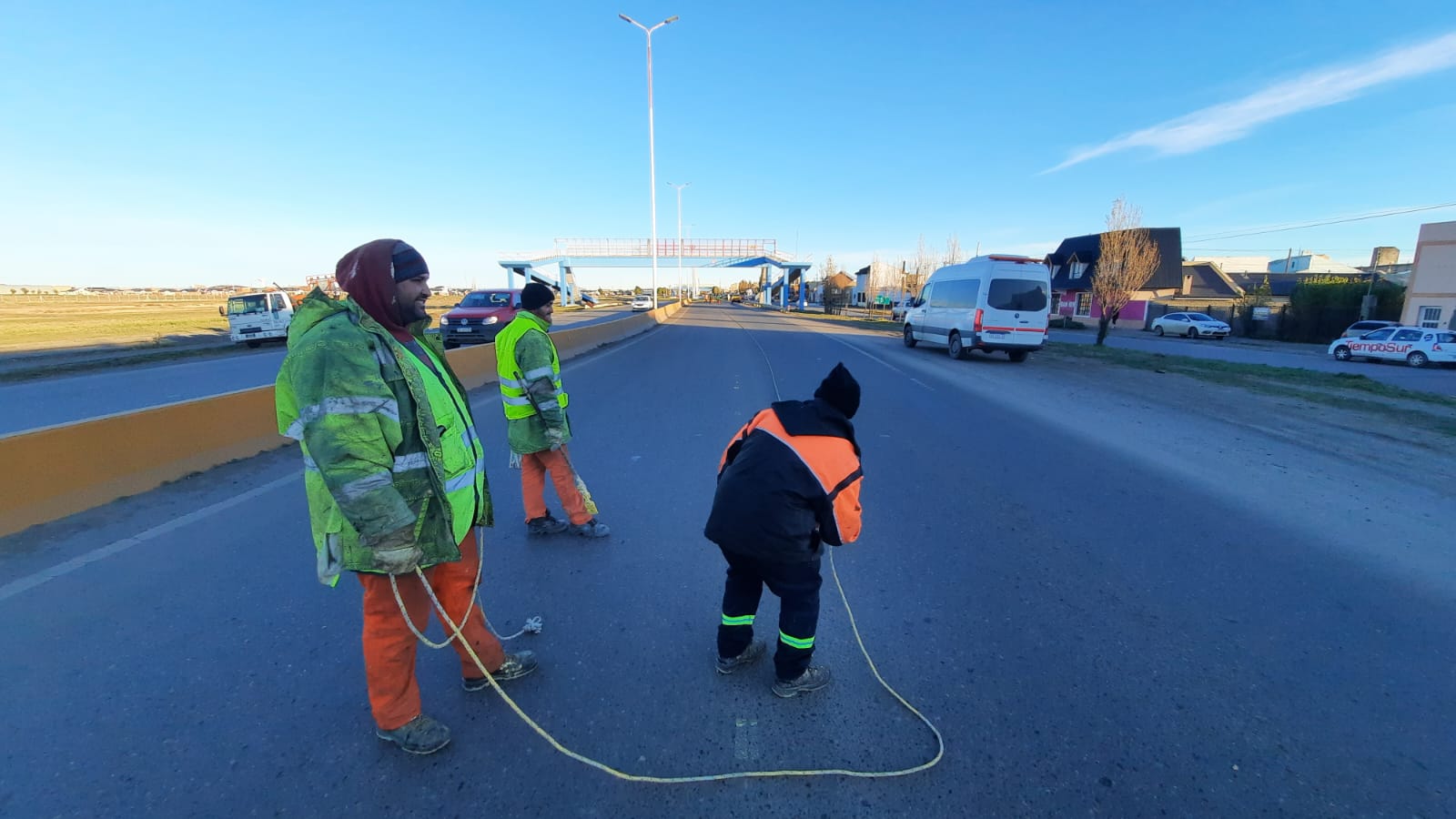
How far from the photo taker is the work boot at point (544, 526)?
4.20 metres

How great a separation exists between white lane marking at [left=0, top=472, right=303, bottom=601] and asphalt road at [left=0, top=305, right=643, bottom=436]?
3.27m

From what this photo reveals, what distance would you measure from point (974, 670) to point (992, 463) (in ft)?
12.4

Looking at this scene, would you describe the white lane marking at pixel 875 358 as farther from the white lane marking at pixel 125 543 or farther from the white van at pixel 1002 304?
the white lane marking at pixel 125 543

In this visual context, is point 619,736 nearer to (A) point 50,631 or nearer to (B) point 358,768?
(B) point 358,768

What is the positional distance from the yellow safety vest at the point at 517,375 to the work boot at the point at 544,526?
781mm

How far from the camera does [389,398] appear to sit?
1964 mm

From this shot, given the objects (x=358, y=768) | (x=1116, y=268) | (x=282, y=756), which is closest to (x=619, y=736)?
(x=358, y=768)

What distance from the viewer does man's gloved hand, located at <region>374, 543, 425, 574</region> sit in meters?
2.00

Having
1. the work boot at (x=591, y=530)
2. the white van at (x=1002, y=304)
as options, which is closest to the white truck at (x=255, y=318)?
the work boot at (x=591, y=530)

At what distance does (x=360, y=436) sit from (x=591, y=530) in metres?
2.45

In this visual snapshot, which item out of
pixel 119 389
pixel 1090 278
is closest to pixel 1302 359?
pixel 1090 278

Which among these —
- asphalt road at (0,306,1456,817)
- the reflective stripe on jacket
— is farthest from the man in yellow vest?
the reflective stripe on jacket

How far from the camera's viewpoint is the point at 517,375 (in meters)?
3.92

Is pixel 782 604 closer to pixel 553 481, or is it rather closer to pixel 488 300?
pixel 553 481
